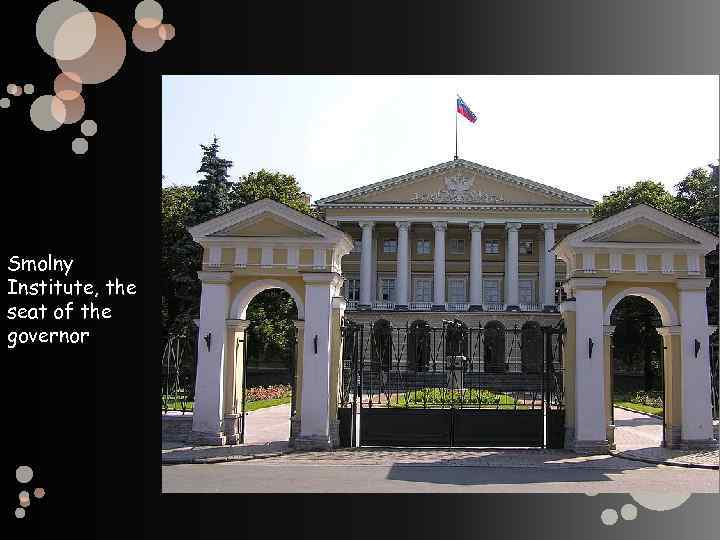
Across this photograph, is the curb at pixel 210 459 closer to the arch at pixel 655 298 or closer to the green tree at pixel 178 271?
the arch at pixel 655 298

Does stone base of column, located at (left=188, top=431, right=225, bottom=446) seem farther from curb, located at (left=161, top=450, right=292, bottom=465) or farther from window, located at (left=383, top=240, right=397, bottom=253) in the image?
window, located at (left=383, top=240, right=397, bottom=253)

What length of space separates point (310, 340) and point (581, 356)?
5493 mm

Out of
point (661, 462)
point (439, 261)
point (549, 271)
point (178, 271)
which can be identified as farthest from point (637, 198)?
point (661, 462)

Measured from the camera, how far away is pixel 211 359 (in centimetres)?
1584

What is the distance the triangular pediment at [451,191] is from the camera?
1908 inches

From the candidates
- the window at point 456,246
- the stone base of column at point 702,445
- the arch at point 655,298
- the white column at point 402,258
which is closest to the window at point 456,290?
the window at point 456,246

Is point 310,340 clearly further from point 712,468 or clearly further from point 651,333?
point 651,333

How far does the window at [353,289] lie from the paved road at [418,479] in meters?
36.6

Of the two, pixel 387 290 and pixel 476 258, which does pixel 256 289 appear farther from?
pixel 387 290

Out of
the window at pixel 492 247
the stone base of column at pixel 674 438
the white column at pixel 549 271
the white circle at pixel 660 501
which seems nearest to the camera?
the white circle at pixel 660 501

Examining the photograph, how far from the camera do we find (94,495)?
850cm

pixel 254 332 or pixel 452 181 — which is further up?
pixel 452 181

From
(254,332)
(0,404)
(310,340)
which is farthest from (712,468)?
(254,332)

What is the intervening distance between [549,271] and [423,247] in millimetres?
8421
